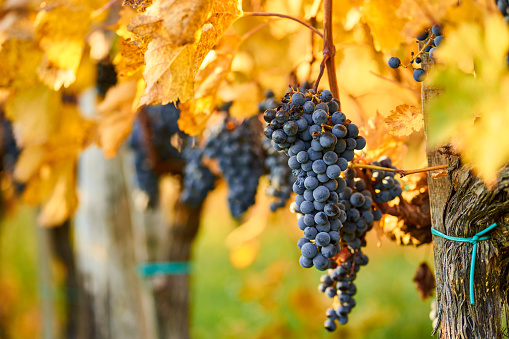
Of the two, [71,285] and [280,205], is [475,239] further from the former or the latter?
[71,285]

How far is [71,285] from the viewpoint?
2660mm

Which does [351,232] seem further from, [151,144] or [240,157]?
[151,144]

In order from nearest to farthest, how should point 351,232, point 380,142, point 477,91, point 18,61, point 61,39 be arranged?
point 477,91, point 351,232, point 380,142, point 61,39, point 18,61

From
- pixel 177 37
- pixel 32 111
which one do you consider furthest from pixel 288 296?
pixel 177 37

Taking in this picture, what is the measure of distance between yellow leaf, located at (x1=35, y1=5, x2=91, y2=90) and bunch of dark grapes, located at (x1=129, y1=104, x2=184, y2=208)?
0.65m

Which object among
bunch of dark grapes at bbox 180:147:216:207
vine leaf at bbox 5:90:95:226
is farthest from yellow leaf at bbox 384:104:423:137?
vine leaf at bbox 5:90:95:226

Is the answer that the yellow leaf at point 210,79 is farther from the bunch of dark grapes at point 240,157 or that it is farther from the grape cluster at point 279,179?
the bunch of dark grapes at point 240,157

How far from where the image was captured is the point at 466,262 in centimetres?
67

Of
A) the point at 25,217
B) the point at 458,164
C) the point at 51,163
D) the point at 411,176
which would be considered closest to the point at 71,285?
the point at 51,163

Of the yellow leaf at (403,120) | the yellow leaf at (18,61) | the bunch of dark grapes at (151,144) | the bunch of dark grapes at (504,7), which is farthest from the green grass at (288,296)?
the yellow leaf at (18,61)

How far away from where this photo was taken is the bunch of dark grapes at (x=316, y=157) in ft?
2.12

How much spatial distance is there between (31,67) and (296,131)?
0.81 metres

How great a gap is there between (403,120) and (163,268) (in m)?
1.43

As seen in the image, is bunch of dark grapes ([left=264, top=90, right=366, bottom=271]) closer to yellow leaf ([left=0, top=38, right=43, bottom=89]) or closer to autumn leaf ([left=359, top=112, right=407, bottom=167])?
autumn leaf ([left=359, top=112, right=407, bottom=167])
